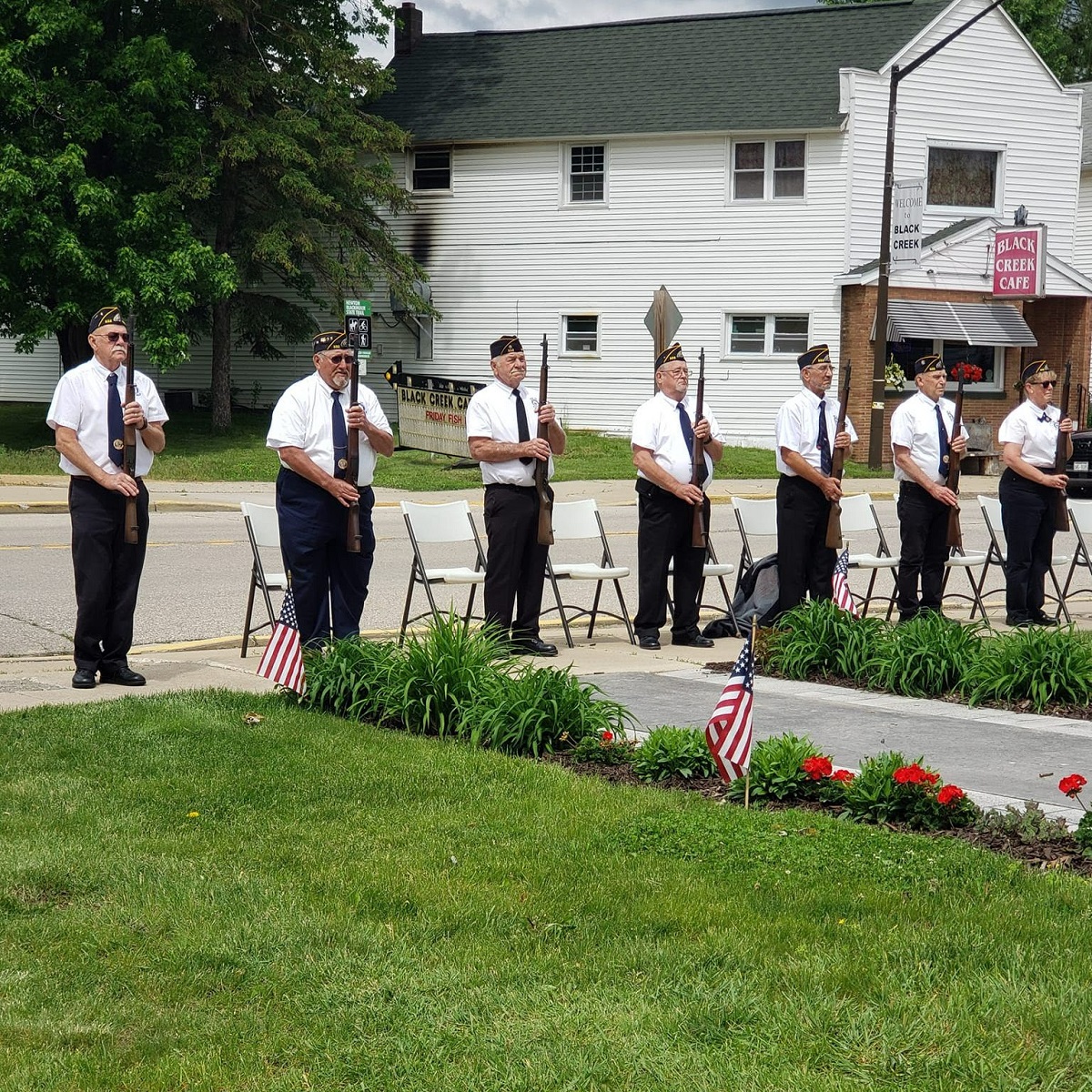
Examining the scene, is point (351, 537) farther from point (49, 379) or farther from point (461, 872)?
point (49, 379)

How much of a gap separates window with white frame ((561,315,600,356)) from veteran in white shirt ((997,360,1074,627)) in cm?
2197

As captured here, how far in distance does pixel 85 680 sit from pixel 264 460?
20.6m

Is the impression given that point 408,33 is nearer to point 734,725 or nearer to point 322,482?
point 322,482

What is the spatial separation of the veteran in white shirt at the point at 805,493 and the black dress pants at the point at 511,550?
192cm

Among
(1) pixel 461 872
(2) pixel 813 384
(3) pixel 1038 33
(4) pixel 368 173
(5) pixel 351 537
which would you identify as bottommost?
(1) pixel 461 872

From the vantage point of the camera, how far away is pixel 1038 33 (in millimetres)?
50281

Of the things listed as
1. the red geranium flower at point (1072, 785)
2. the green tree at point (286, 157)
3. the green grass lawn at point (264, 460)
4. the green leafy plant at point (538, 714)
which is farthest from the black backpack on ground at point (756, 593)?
the green tree at point (286, 157)

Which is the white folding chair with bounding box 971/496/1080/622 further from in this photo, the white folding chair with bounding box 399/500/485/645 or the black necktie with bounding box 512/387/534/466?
the black necktie with bounding box 512/387/534/466

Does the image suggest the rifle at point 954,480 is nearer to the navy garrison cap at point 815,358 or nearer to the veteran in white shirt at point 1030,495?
the veteran in white shirt at point 1030,495

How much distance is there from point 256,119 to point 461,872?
27.8m

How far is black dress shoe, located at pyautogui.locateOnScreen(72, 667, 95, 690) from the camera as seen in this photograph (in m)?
9.17

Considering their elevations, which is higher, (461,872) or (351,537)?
(351,537)

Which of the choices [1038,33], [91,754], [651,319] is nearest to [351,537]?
[91,754]

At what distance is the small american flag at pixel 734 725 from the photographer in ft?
20.7
